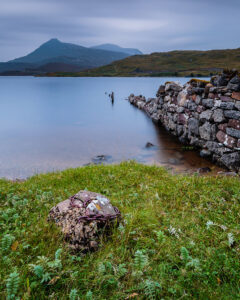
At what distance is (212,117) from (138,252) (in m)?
9.00

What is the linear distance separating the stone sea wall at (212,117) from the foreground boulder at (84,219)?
22.4ft

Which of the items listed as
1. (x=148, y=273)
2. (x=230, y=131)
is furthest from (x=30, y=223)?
(x=230, y=131)

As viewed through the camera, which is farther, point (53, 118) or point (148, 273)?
point (53, 118)

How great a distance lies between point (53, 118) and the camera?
2467cm

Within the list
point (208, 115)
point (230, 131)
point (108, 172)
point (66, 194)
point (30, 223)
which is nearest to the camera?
point (30, 223)

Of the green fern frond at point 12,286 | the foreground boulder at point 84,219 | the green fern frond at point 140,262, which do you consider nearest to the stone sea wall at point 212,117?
the foreground boulder at point 84,219

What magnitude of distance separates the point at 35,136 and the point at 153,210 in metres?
14.5

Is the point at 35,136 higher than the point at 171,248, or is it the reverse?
the point at 171,248

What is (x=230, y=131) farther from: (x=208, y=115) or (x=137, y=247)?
(x=137, y=247)

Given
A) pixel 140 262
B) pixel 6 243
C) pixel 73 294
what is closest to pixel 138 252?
pixel 140 262

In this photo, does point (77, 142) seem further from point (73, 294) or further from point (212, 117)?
point (73, 294)

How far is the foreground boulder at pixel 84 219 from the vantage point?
3.56 meters

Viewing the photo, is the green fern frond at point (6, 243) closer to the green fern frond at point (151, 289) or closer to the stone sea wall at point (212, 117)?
the green fern frond at point (151, 289)

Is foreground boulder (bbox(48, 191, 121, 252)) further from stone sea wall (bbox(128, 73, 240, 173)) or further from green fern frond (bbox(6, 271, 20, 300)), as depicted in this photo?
stone sea wall (bbox(128, 73, 240, 173))
